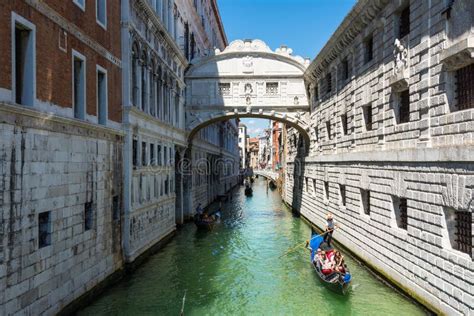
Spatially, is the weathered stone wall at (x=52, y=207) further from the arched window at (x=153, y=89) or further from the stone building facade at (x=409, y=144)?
the stone building facade at (x=409, y=144)

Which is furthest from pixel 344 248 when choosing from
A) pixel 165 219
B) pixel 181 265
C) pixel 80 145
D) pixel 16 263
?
pixel 16 263

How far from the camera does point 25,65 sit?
24.7 feet

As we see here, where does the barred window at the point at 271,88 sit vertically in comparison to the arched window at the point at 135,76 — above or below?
above

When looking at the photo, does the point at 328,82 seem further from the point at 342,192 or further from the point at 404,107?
the point at 404,107

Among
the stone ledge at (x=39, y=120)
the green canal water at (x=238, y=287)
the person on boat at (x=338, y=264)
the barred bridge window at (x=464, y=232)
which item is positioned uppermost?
the stone ledge at (x=39, y=120)

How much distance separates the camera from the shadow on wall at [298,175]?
82.3 feet

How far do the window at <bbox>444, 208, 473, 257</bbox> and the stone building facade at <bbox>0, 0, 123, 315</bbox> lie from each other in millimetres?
7606

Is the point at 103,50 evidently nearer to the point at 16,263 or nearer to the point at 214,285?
the point at 16,263

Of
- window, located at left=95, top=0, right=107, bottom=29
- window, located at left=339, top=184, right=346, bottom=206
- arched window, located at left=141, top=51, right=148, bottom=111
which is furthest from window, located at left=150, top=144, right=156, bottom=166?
window, located at left=339, top=184, right=346, bottom=206

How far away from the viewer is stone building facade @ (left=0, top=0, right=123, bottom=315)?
6.85m

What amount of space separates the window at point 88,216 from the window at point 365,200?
807 centimetres

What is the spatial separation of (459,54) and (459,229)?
3.29 meters

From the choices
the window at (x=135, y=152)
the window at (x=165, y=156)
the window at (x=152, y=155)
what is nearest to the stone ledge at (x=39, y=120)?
the window at (x=135, y=152)

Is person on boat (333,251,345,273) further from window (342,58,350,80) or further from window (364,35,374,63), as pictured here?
window (342,58,350,80)
